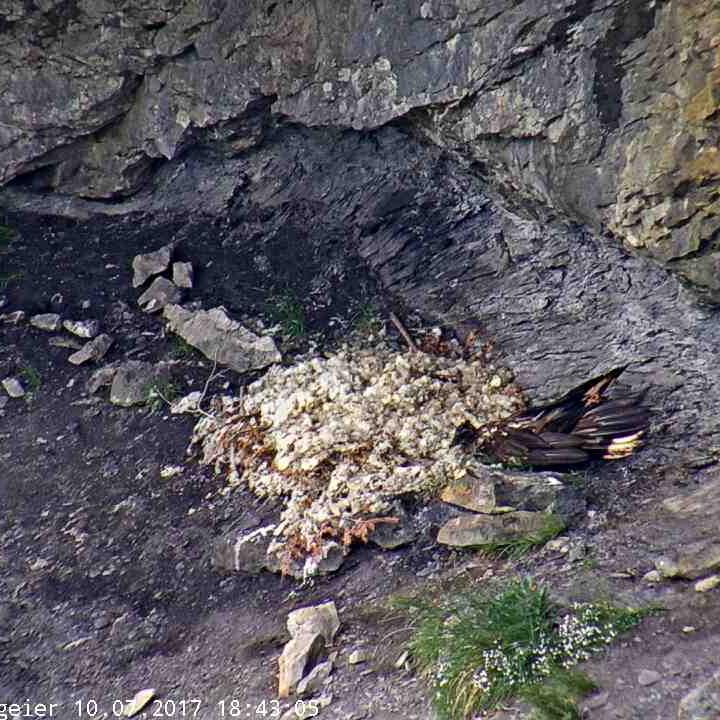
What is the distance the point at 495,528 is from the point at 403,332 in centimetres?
130

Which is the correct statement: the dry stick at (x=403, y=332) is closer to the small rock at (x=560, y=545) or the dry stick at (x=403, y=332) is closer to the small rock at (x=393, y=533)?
the small rock at (x=393, y=533)

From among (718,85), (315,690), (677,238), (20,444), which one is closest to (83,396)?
(20,444)

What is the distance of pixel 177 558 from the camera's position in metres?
3.82

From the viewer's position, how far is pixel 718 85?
10.3 feet

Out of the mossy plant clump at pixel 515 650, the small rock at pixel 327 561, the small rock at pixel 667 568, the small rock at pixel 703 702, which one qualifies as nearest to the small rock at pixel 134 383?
the small rock at pixel 327 561

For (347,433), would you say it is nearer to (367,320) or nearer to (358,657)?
(367,320)

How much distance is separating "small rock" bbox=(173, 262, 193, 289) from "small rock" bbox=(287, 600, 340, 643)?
2.15 meters

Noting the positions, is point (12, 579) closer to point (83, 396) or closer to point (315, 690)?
point (83, 396)

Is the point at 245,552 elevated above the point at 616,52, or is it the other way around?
the point at 616,52

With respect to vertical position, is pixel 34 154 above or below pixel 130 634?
above

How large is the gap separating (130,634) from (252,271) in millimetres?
2068

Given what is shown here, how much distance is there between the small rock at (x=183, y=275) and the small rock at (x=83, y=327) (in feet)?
1.65

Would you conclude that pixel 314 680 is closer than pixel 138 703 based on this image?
Yes

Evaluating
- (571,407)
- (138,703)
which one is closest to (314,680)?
(138,703)
